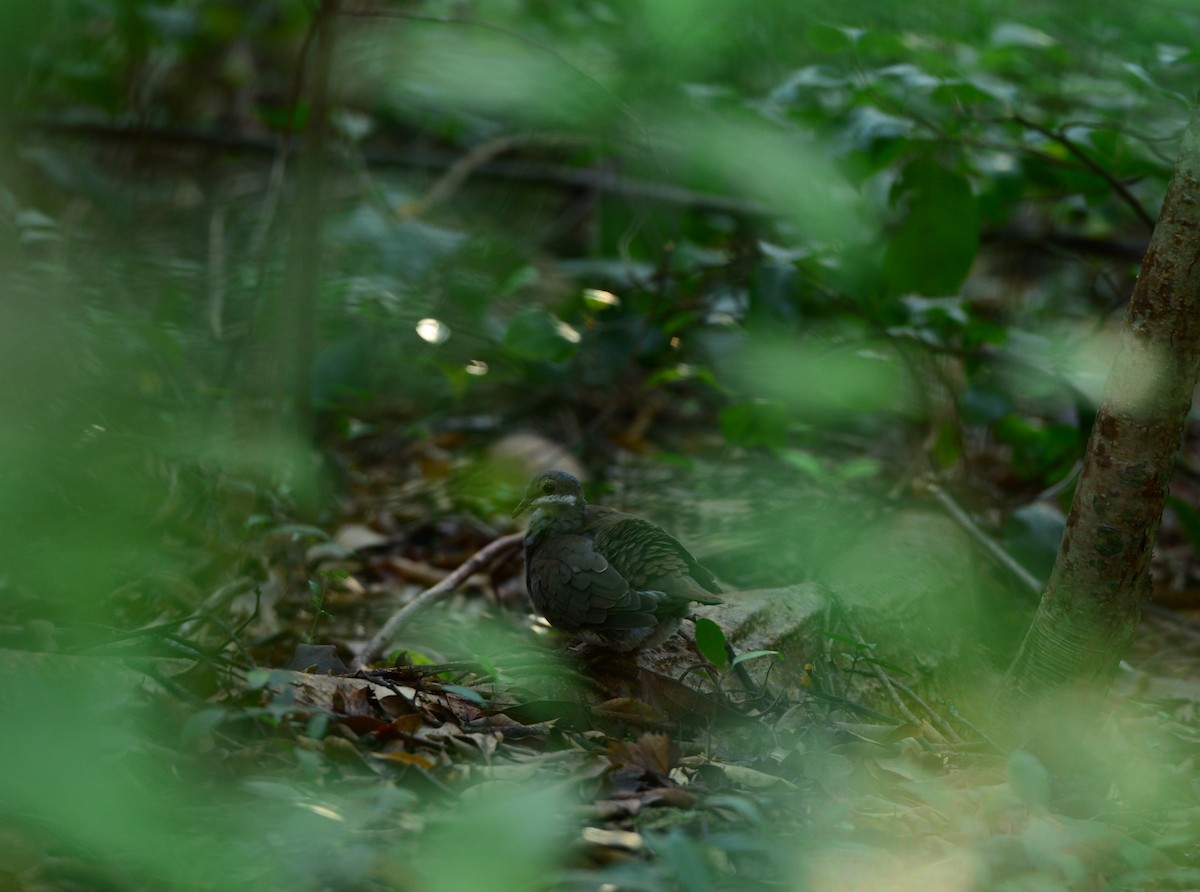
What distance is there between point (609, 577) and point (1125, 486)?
1.18m

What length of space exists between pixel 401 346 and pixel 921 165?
240 cm

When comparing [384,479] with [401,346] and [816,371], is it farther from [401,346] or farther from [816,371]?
[816,371]

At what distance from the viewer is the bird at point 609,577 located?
9.12 ft

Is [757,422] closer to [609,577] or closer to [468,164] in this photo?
[609,577]

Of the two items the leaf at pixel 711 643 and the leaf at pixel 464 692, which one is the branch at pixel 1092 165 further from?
the leaf at pixel 464 692

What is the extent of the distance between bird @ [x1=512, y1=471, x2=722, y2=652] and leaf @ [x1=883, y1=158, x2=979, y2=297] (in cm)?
147

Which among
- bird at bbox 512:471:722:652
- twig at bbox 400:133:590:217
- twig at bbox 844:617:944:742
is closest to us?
bird at bbox 512:471:722:652

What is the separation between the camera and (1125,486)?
2.51 meters

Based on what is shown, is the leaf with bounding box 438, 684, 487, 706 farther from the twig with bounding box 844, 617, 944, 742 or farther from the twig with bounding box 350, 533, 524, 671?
the twig with bounding box 844, 617, 944, 742

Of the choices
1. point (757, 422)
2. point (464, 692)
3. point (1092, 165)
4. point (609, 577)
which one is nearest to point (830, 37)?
point (1092, 165)

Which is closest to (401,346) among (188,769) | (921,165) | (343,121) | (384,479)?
(384,479)

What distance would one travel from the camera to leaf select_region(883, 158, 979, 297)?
381 centimetres

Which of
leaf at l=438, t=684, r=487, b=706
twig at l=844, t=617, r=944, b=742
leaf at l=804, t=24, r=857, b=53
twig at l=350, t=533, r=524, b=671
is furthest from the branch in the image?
leaf at l=438, t=684, r=487, b=706

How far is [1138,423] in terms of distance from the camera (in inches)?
97.4
